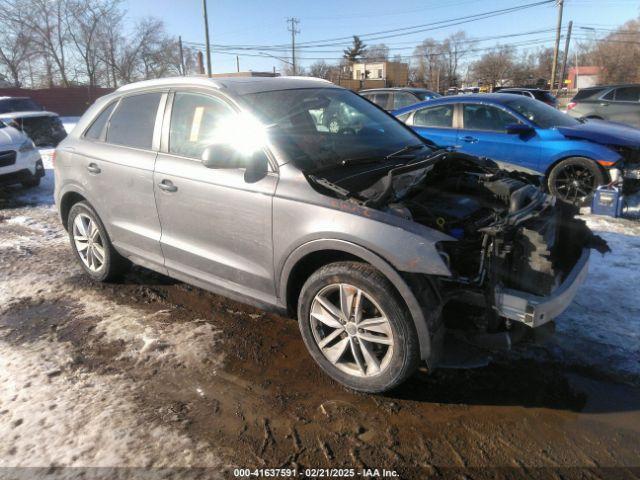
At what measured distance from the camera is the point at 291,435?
2621 millimetres

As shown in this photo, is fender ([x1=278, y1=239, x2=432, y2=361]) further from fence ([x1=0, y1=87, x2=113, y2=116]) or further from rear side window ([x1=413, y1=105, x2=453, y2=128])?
fence ([x1=0, y1=87, x2=113, y2=116])

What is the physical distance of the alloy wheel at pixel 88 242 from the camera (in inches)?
180

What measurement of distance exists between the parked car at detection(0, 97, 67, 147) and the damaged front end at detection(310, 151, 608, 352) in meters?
14.3

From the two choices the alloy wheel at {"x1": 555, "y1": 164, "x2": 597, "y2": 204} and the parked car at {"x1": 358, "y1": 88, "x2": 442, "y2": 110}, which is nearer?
the alloy wheel at {"x1": 555, "y1": 164, "x2": 597, "y2": 204}

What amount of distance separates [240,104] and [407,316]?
189cm

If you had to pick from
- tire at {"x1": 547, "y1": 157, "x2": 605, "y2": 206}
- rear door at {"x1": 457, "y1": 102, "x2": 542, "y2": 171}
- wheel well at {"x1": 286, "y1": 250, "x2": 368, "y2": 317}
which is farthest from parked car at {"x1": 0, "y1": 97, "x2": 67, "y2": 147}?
tire at {"x1": 547, "y1": 157, "x2": 605, "y2": 206}

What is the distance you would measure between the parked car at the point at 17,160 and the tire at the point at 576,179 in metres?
9.11

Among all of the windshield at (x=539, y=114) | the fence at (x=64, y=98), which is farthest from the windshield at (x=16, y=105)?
the fence at (x=64, y=98)

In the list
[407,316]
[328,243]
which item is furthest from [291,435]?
[328,243]

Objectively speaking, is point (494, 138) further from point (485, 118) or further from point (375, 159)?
point (375, 159)

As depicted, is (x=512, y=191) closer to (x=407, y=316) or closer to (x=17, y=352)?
(x=407, y=316)

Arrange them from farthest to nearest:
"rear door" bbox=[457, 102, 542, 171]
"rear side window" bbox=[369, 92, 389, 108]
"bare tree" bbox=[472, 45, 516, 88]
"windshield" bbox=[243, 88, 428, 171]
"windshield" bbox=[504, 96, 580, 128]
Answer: "bare tree" bbox=[472, 45, 516, 88]
"rear side window" bbox=[369, 92, 389, 108]
"windshield" bbox=[504, 96, 580, 128]
"rear door" bbox=[457, 102, 542, 171]
"windshield" bbox=[243, 88, 428, 171]

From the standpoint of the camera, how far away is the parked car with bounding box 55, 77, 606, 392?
2.62m

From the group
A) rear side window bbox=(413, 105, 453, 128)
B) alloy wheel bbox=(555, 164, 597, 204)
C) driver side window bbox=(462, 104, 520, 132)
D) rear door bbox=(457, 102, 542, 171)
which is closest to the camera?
alloy wheel bbox=(555, 164, 597, 204)
